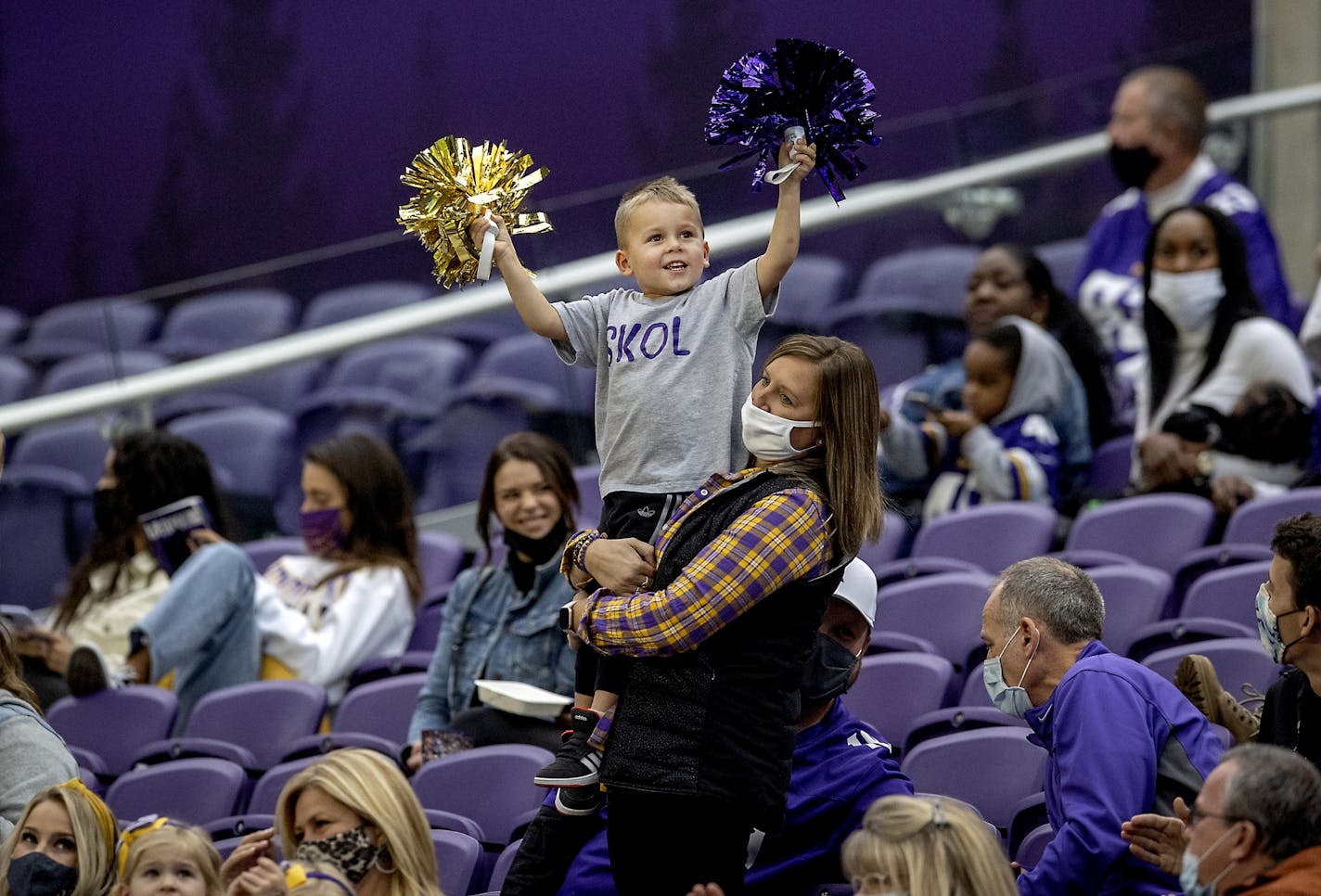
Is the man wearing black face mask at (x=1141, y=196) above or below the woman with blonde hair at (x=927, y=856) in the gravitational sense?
above

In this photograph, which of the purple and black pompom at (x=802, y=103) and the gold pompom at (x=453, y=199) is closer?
the purple and black pompom at (x=802, y=103)

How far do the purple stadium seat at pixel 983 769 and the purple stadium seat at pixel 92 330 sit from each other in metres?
4.28

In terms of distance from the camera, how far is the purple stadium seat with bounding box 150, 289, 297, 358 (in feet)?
22.6

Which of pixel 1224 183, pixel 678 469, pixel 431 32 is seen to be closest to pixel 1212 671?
pixel 678 469

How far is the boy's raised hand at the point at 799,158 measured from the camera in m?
3.12

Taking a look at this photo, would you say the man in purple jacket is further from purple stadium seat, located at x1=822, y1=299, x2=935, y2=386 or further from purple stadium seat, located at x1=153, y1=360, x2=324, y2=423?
purple stadium seat, located at x1=153, y1=360, x2=324, y2=423

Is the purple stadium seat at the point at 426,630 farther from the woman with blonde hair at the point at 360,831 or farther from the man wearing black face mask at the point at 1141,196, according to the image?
the man wearing black face mask at the point at 1141,196

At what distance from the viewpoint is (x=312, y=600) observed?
5297 millimetres

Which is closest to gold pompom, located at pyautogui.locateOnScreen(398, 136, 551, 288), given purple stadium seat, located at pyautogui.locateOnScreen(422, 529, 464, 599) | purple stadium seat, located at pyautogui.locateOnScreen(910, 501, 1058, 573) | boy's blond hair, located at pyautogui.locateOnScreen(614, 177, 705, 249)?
boy's blond hair, located at pyautogui.locateOnScreen(614, 177, 705, 249)

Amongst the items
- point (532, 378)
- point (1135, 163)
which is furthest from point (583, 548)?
point (1135, 163)

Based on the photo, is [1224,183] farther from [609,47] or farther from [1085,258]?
[609,47]

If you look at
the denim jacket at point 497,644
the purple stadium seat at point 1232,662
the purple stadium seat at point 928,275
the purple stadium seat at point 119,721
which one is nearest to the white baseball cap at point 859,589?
the purple stadium seat at point 1232,662

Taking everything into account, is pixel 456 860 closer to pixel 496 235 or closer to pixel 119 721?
pixel 496 235

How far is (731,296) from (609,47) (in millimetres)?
6013
